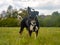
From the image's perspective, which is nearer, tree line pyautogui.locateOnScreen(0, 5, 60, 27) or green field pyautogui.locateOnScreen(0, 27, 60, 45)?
green field pyautogui.locateOnScreen(0, 27, 60, 45)

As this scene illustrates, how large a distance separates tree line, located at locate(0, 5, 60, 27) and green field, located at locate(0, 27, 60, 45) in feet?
0.45

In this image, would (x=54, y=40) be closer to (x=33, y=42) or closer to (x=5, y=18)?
(x=33, y=42)

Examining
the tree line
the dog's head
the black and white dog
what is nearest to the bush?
the tree line

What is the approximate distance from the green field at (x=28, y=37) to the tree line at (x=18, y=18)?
14cm

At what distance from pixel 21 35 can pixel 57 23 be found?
4.11ft

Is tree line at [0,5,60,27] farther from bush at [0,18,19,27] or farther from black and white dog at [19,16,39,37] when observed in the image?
black and white dog at [19,16,39,37]

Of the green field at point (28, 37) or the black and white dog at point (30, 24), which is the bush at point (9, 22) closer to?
the green field at point (28, 37)

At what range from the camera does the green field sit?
183 inches

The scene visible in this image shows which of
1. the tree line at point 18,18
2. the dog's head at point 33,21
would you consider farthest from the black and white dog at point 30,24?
the tree line at point 18,18

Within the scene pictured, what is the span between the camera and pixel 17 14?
5.06 meters

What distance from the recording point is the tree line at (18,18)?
198 inches

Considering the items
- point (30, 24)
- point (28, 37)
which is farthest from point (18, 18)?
point (28, 37)

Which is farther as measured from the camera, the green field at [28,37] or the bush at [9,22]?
the bush at [9,22]

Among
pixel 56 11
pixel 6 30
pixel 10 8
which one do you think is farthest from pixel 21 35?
pixel 56 11
